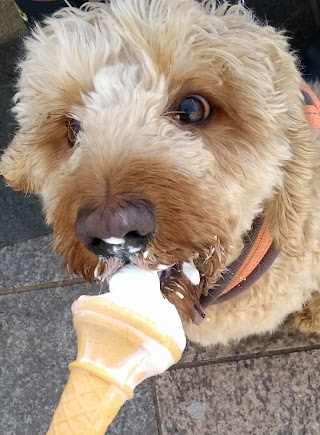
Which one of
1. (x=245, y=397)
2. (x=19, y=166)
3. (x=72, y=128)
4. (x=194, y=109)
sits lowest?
(x=245, y=397)

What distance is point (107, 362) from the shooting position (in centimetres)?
132

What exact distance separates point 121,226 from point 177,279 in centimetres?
37

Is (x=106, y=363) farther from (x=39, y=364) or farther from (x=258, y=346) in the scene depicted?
(x=39, y=364)

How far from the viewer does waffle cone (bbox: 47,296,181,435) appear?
1.28 metres

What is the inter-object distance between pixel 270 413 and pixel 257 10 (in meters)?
2.11

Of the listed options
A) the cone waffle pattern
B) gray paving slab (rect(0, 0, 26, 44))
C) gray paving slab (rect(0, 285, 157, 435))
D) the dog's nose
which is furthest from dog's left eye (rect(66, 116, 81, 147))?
gray paving slab (rect(0, 0, 26, 44))

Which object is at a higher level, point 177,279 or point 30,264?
point 177,279

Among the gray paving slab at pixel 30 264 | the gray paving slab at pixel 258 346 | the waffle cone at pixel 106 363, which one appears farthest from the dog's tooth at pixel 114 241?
the gray paving slab at pixel 30 264

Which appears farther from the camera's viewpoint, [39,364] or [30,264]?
[30,264]

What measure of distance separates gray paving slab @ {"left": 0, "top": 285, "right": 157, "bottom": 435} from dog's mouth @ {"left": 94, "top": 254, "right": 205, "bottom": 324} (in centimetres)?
117

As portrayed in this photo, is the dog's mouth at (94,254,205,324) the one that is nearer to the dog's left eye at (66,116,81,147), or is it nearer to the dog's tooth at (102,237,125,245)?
the dog's tooth at (102,237,125,245)

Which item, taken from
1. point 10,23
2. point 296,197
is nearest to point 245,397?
point 296,197

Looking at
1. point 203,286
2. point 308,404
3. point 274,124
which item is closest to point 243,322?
point 203,286

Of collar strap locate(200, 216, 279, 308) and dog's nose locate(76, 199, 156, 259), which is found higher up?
dog's nose locate(76, 199, 156, 259)
